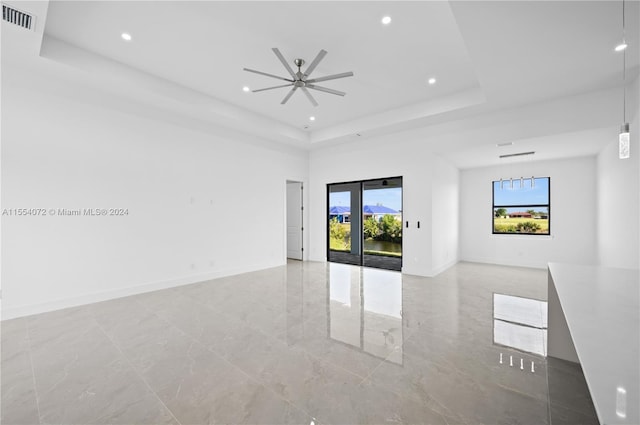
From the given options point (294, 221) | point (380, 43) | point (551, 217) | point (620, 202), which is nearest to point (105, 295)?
point (294, 221)

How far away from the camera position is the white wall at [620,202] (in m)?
3.47

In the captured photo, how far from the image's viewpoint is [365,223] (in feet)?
24.4

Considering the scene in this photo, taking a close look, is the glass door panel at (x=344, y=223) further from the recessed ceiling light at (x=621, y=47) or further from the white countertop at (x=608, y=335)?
the white countertop at (x=608, y=335)

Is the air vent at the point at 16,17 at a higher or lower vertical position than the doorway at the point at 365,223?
higher

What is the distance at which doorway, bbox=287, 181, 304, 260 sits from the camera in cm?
793

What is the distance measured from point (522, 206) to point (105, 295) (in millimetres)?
8912

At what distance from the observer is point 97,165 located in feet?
13.9

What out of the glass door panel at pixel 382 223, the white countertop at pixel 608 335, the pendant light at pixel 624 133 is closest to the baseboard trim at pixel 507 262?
the glass door panel at pixel 382 223

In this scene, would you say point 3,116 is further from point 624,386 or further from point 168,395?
point 624,386

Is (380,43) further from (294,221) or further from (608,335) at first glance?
(294,221)

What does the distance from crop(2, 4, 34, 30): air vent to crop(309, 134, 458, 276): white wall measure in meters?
5.60

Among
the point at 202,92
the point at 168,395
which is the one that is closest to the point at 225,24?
the point at 202,92

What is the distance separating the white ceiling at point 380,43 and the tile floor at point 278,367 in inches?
125

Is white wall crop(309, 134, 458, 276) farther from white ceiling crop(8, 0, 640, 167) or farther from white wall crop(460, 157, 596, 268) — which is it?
white ceiling crop(8, 0, 640, 167)
